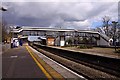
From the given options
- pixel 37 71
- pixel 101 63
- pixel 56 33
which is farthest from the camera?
pixel 56 33

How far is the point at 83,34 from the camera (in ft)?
484

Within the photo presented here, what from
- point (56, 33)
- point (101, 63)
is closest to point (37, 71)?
point (101, 63)

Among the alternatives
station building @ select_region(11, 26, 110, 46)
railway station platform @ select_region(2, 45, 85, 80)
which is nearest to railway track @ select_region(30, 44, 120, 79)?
railway station platform @ select_region(2, 45, 85, 80)

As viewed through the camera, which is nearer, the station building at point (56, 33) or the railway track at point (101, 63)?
the railway track at point (101, 63)

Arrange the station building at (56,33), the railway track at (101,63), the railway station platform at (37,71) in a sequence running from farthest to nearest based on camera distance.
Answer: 1. the station building at (56,33)
2. the railway track at (101,63)
3. the railway station platform at (37,71)

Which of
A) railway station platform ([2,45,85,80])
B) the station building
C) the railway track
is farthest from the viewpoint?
the station building

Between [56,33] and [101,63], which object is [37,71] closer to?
[101,63]

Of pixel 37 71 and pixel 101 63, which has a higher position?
pixel 101 63

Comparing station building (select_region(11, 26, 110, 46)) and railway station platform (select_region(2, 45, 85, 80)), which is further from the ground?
station building (select_region(11, 26, 110, 46))

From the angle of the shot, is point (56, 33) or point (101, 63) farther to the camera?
point (56, 33)

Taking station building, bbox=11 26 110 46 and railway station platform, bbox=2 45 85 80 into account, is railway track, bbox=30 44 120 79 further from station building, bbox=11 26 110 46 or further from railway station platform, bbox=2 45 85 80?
station building, bbox=11 26 110 46

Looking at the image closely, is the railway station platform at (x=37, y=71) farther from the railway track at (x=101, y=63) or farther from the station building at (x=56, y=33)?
the station building at (x=56, y=33)

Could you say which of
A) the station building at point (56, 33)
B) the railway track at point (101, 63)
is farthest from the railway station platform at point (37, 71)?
the station building at point (56, 33)

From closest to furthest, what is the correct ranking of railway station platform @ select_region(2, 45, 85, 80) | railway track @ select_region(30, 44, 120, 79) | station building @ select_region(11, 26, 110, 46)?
railway station platform @ select_region(2, 45, 85, 80) < railway track @ select_region(30, 44, 120, 79) < station building @ select_region(11, 26, 110, 46)
